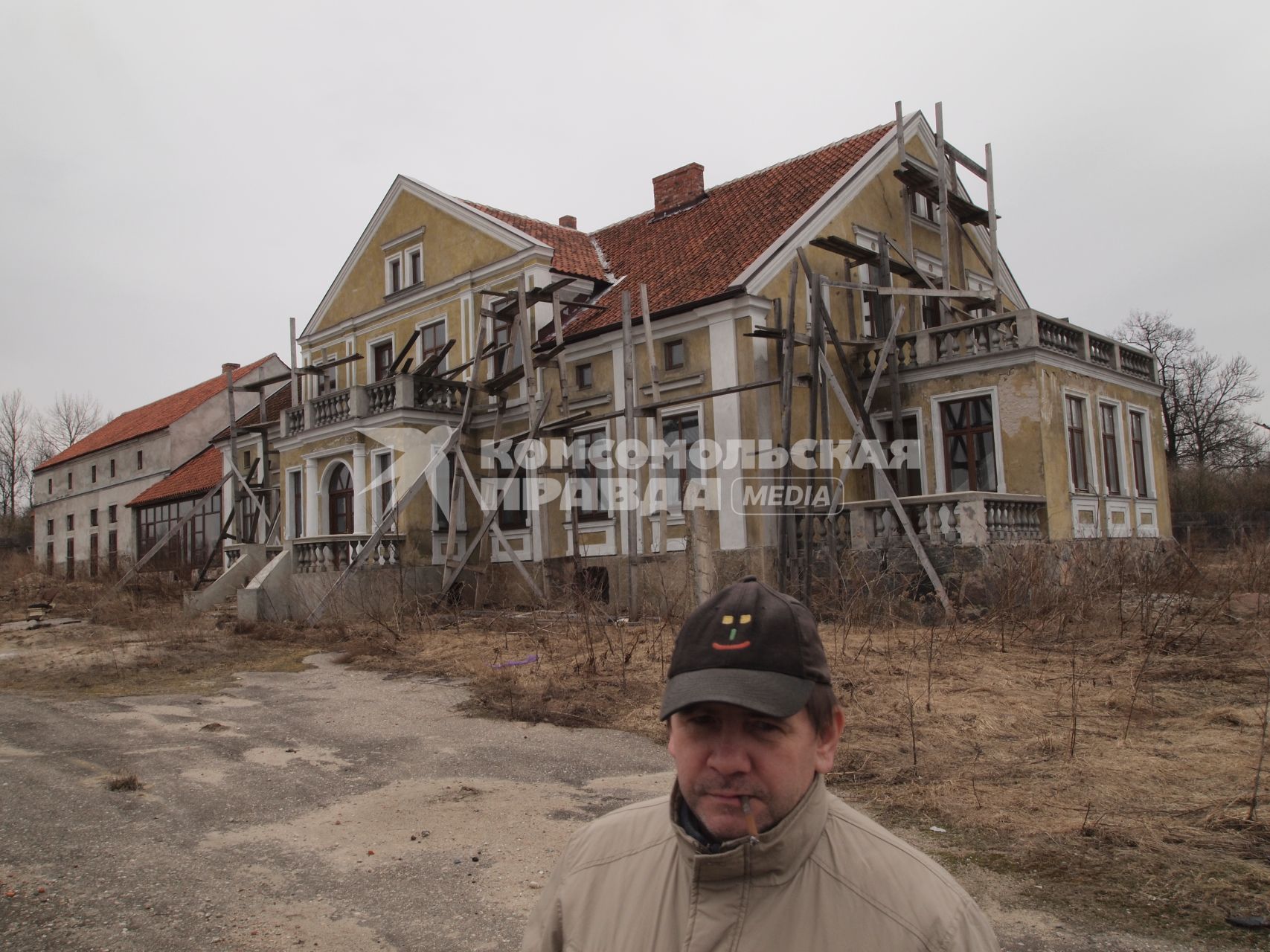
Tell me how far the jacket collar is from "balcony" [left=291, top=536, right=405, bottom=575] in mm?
17915

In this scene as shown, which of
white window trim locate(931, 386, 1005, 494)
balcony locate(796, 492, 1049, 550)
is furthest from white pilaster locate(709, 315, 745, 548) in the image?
white window trim locate(931, 386, 1005, 494)

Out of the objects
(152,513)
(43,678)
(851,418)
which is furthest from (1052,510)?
(152,513)

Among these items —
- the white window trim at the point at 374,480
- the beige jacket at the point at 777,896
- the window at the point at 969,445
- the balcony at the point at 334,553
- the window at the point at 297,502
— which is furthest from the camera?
the window at the point at 297,502

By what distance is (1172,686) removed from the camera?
29.6ft

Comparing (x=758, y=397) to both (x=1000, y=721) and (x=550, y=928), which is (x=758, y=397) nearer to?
(x=1000, y=721)

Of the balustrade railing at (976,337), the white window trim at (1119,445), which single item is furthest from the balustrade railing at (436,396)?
the white window trim at (1119,445)

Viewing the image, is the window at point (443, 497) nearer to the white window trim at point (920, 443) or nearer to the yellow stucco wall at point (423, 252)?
the yellow stucco wall at point (423, 252)

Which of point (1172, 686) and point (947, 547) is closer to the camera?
point (1172, 686)

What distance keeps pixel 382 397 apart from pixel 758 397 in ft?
29.3

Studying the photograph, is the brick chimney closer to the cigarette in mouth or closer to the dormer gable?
the dormer gable

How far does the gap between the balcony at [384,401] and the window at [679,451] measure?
5.47 m

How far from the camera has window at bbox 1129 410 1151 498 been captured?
2002 cm

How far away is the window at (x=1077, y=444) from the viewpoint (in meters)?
17.7

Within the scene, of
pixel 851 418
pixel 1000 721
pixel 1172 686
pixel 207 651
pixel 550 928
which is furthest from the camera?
pixel 851 418
